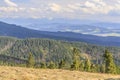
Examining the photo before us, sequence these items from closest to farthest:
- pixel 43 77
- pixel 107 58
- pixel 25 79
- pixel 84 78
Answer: pixel 25 79, pixel 43 77, pixel 84 78, pixel 107 58

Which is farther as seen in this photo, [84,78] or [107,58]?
[107,58]

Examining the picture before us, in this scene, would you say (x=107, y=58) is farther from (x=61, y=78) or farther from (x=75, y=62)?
(x=61, y=78)

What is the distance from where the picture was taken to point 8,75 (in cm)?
3359

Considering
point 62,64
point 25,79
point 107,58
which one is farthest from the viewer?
point 62,64

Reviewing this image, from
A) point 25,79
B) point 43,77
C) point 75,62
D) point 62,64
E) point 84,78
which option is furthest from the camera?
point 62,64

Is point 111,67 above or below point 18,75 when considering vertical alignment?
below

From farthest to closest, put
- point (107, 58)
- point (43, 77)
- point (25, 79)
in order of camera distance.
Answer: point (107, 58), point (43, 77), point (25, 79)

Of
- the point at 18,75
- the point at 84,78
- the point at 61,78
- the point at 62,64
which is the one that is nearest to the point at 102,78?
the point at 84,78

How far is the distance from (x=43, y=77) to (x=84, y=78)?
5.57 m

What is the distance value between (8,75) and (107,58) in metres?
109

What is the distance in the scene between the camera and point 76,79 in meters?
35.9

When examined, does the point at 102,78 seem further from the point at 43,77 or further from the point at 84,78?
the point at 43,77

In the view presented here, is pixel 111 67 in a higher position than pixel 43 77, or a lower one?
lower

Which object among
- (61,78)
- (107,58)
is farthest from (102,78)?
(107,58)
